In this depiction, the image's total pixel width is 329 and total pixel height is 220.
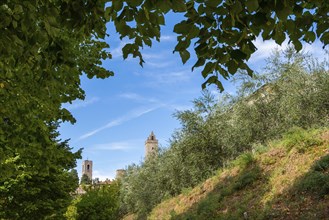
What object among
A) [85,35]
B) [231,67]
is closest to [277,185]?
[85,35]

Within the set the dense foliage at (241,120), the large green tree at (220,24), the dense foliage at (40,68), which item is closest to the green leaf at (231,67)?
the large green tree at (220,24)

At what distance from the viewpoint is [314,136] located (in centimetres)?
1719

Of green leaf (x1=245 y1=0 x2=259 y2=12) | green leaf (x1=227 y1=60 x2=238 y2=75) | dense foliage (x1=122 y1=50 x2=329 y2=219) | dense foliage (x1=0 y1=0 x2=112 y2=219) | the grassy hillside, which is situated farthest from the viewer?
dense foliage (x1=122 y1=50 x2=329 y2=219)

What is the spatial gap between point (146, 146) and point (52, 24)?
154005 millimetres

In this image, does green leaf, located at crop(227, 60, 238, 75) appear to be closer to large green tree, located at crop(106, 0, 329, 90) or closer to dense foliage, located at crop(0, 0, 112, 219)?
large green tree, located at crop(106, 0, 329, 90)

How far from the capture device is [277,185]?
15.5m

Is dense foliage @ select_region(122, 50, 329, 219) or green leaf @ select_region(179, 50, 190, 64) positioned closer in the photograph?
green leaf @ select_region(179, 50, 190, 64)

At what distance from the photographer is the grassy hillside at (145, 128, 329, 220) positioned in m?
12.9

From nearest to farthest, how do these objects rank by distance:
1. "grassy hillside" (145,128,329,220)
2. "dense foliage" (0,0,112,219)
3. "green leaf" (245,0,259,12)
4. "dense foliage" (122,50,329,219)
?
"green leaf" (245,0,259,12) → "dense foliage" (0,0,112,219) → "grassy hillside" (145,128,329,220) → "dense foliage" (122,50,329,219)

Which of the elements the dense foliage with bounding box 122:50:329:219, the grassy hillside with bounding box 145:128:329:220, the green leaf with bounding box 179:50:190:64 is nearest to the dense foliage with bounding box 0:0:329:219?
the green leaf with bounding box 179:50:190:64

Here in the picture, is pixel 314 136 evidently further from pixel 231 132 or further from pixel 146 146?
pixel 146 146

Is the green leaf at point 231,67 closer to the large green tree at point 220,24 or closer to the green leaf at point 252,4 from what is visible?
A: the large green tree at point 220,24

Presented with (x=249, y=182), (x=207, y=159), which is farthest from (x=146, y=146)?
(x=249, y=182)

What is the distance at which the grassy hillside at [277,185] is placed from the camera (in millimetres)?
12867
